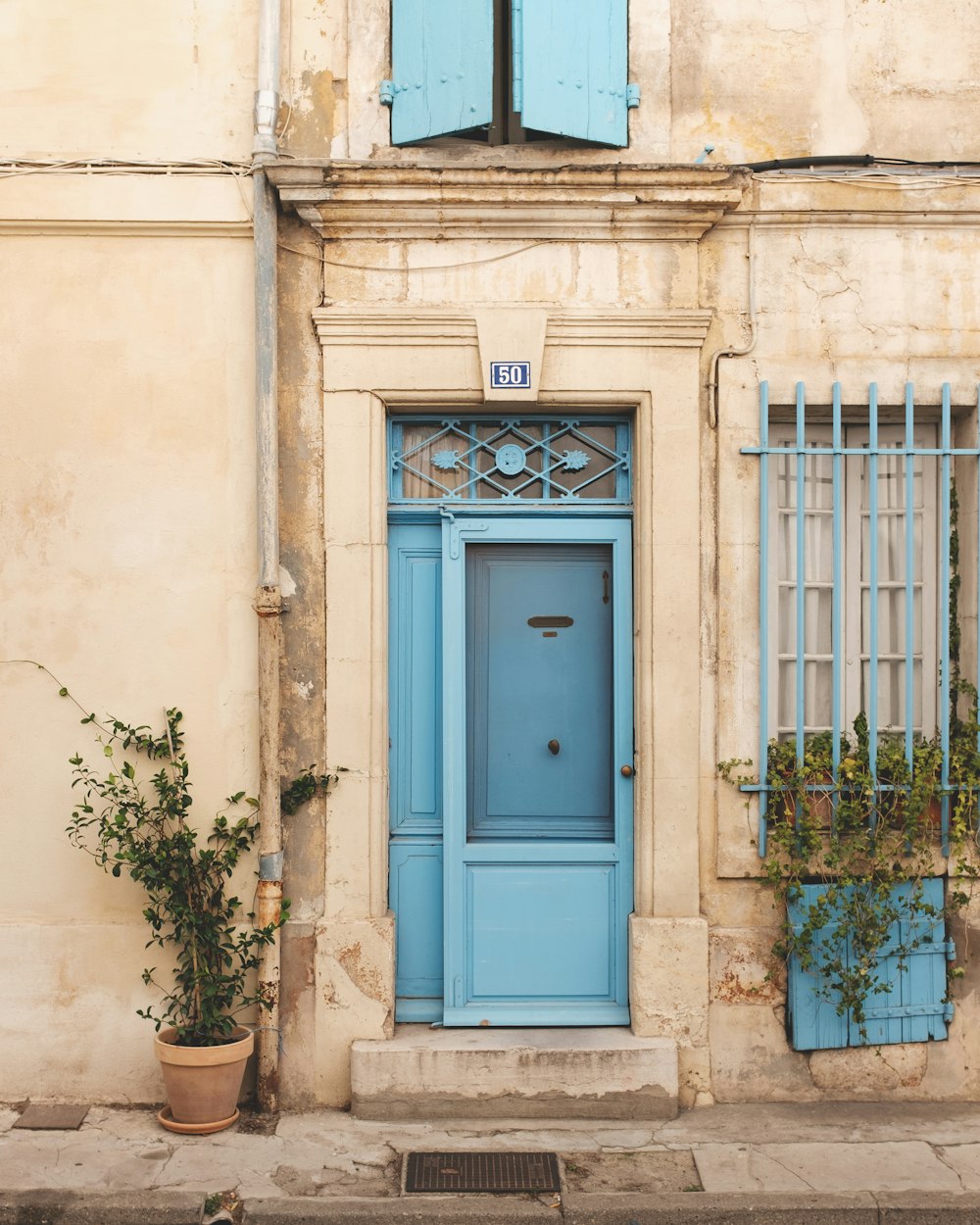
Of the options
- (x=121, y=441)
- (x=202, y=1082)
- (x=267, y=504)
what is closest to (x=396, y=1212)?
(x=202, y=1082)

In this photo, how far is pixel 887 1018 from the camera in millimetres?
5246

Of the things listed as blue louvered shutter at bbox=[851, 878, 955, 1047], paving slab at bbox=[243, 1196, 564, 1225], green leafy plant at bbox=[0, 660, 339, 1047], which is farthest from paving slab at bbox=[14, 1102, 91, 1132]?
blue louvered shutter at bbox=[851, 878, 955, 1047]

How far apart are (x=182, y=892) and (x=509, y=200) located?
130 inches

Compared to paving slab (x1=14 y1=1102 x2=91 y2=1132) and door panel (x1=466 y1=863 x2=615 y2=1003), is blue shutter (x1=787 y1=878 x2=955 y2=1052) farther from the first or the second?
paving slab (x1=14 y1=1102 x2=91 y2=1132)

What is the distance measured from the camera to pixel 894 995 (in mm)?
5254

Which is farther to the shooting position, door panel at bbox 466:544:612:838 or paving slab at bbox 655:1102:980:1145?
door panel at bbox 466:544:612:838

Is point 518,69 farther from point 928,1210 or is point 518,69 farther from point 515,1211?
point 928,1210

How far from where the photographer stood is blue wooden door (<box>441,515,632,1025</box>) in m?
5.37

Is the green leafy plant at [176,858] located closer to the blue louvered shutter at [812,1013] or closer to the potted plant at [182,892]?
the potted plant at [182,892]

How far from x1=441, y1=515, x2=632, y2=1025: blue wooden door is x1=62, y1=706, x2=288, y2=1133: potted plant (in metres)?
0.93

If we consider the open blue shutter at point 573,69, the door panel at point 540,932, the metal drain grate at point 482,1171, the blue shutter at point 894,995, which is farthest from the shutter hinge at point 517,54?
the metal drain grate at point 482,1171

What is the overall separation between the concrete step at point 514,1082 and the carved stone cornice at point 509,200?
11.7 feet

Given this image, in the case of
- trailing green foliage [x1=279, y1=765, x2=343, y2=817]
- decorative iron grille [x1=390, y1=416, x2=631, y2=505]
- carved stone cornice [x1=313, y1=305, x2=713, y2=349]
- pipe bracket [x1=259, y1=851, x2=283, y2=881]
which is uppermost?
carved stone cornice [x1=313, y1=305, x2=713, y2=349]

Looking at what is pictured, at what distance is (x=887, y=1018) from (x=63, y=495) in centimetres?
434
